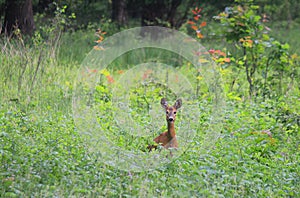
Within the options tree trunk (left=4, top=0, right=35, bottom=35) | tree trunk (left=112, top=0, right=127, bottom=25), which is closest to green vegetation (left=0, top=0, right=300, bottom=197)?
tree trunk (left=4, top=0, right=35, bottom=35)

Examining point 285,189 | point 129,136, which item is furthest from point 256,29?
point 285,189

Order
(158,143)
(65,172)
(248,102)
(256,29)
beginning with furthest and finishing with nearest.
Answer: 1. (256,29)
2. (248,102)
3. (158,143)
4. (65,172)

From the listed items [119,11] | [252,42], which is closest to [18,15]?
[119,11]

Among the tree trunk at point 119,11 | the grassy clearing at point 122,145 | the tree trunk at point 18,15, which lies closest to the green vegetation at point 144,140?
the grassy clearing at point 122,145

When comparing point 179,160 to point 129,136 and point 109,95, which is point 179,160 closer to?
point 129,136

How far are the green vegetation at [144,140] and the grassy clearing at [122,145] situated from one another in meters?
0.01

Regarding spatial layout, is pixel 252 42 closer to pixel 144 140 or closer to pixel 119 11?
pixel 144 140

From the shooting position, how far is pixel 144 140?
6.23 m

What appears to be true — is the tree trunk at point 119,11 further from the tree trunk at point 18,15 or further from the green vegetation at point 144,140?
the green vegetation at point 144,140

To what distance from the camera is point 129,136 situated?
630cm

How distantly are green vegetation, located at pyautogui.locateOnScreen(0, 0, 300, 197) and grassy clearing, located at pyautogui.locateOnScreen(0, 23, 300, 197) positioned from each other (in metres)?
0.01

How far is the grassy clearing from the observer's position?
4727 millimetres

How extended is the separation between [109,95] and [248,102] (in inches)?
80.5

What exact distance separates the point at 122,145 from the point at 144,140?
→ 1.51ft
